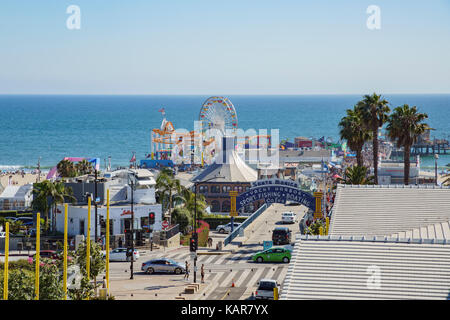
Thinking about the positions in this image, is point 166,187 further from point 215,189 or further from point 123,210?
point 215,189

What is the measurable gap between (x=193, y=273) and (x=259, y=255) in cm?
606

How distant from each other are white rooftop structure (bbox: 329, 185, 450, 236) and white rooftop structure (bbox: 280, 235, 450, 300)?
6692 mm

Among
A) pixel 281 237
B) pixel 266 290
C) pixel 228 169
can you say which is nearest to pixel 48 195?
pixel 281 237

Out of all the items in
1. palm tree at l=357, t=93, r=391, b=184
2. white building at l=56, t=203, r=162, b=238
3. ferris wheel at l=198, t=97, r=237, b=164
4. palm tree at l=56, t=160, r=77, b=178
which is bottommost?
white building at l=56, t=203, r=162, b=238

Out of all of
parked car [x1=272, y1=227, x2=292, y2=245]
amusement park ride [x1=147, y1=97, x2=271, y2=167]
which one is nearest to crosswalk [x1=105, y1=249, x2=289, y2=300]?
parked car [x1=272, y1=227, x2=292, y2=245]

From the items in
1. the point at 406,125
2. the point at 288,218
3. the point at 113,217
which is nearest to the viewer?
the point at 406,125

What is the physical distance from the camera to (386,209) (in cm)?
3728

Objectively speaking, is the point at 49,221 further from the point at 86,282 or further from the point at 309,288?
the point at 309,288

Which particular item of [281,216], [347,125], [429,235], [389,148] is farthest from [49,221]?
[389,148]

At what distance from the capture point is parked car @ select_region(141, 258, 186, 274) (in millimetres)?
48844

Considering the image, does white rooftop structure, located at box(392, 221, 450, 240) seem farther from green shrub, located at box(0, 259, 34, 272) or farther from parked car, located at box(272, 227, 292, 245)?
green shrub, located at box(0, 259, 34, 272)

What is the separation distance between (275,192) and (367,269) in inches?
1510

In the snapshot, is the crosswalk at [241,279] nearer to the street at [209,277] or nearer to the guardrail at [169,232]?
the street at [209,277]

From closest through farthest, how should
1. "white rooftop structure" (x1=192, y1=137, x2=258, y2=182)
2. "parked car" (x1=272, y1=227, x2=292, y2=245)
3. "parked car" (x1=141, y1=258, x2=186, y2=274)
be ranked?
"parked car" (x1=141, y1=258, x2=186, y2=274)
"parked car" (x1=272, y1=227, x2=292, y2=245)
"white rooftop structure" (x1=192, y1=137, x2=258, y2=182)
